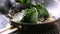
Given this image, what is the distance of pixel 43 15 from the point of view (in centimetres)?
63

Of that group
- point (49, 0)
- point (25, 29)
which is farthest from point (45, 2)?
point (25, 29)

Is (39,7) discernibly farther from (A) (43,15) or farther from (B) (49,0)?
(B) (49,0)

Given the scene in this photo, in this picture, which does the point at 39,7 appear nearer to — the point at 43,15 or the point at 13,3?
the point at 43,15

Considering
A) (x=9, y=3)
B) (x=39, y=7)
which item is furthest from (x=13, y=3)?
(x=39, y=7)

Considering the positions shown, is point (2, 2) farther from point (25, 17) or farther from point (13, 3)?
point (25, 17)

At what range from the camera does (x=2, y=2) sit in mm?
858

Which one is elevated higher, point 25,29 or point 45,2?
point 45,2

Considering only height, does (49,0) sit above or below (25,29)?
above

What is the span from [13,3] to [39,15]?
1.06 ft

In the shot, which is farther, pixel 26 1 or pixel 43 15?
pixel 26 1

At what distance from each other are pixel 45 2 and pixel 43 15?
0.78 ft

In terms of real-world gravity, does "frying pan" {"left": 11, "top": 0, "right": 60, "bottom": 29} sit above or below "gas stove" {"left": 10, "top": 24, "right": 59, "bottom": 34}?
above

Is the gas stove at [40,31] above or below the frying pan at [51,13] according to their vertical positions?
below

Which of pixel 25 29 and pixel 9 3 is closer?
pixel 25 29
